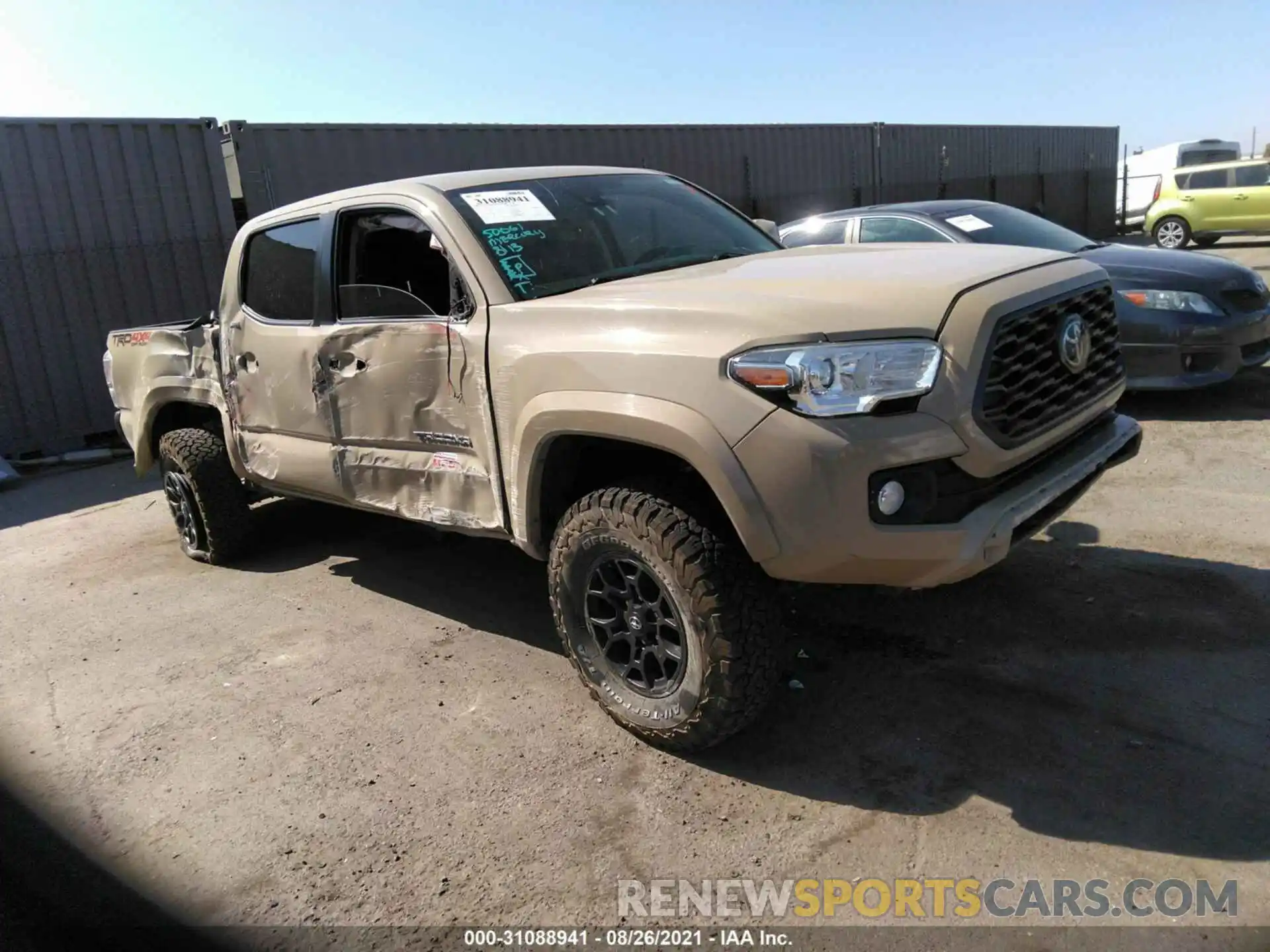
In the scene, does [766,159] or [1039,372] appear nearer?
[1039,372]

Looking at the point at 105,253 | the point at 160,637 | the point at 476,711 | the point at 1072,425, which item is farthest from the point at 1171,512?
the point at 105,253

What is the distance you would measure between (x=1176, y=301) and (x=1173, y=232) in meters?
16.0

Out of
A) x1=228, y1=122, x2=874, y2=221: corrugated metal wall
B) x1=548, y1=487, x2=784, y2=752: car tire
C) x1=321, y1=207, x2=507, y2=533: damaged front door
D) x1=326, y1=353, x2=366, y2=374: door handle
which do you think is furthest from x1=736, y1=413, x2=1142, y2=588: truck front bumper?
x1=228, y1=122, x2=874, y2=221: corrugated metal wall

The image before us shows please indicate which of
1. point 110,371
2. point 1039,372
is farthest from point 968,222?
point 110,371

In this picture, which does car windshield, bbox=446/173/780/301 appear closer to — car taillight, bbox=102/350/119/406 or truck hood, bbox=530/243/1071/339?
truck hood, bbox=530/243/1071/339

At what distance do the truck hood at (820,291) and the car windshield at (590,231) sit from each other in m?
0.17

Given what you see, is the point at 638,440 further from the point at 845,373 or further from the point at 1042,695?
the point at 1042,695

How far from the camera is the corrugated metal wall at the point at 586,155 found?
10.5 meters

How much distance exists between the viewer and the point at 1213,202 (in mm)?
18719

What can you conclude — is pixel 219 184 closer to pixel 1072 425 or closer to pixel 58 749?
pixel 58 749

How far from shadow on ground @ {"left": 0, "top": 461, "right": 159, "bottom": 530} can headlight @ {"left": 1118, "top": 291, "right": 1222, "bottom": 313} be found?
→ 7737 mm

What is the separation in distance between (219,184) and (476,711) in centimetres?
881

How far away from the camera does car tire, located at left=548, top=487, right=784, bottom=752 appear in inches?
105

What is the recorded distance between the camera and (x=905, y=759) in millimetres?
2846
